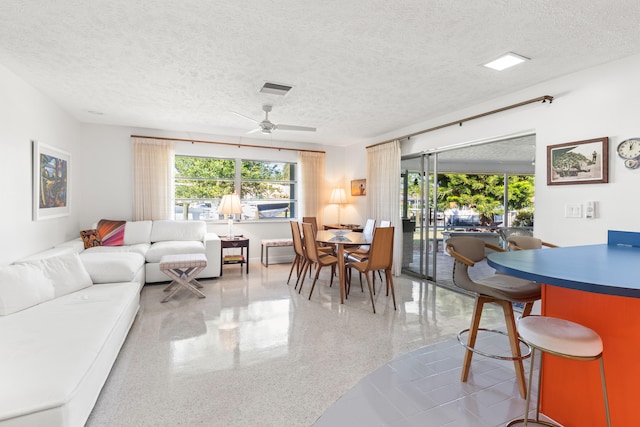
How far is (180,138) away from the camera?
5.80 metres

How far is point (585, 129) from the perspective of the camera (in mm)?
2916

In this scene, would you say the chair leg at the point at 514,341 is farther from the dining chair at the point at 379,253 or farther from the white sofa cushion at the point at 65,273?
the white sofa cushion at the point at 65,273

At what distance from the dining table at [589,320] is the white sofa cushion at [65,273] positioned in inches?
130

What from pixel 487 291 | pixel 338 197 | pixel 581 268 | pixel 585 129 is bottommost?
pixel 487 291

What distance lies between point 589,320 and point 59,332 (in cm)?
298

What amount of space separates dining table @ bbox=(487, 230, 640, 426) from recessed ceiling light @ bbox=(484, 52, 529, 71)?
1741 mm

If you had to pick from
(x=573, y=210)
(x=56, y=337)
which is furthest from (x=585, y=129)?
(x=56, y=337)

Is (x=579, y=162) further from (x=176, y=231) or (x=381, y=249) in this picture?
(x=176, y=231)

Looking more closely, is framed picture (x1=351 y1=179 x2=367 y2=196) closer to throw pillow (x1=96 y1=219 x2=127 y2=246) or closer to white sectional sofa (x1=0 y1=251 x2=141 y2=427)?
throw pillow (x1=96 y1=219 x2=127 y2=246)

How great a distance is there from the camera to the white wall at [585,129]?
8.68 ft

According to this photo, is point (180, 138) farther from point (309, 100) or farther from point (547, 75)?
point (547, 75)

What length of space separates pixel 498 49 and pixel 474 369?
8.18ft

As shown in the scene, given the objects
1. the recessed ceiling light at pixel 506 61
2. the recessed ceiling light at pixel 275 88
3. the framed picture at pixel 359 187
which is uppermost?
the recessed ceiling light at pixel 275 88

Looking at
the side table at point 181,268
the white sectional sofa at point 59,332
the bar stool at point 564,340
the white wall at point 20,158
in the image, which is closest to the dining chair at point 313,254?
the side table at point 181,268
